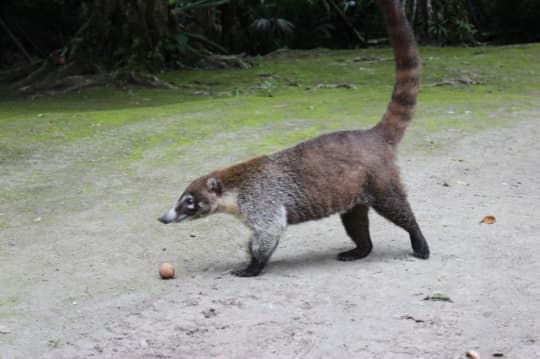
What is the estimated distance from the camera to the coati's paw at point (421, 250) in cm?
495

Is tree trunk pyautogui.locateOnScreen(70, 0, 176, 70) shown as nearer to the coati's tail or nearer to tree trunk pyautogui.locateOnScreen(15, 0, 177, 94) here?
tree trunk pyautogui.locateOnScreen(15, 0, 177, 94)

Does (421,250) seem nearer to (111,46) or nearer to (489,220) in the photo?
(489,220)

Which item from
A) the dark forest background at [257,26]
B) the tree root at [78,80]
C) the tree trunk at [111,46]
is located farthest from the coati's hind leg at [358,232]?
the dark forest background at [257,26]

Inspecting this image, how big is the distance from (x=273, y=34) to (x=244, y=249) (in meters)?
17.0

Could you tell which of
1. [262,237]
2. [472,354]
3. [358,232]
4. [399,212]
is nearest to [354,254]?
[358,232]

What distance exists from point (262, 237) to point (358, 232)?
0.73 metres

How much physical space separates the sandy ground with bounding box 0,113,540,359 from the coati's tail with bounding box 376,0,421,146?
0.84 m

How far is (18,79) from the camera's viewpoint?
1584cm

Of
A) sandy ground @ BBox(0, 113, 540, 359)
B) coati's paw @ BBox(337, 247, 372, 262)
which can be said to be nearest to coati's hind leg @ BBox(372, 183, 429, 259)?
sandy ground @ BBox(0, 113, 540, 359)

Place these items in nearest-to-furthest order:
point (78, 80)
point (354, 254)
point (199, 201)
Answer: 1. point (199, 201)
2. point (354, 254)
3. point (78, 80)

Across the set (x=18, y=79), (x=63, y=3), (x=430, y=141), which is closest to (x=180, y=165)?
(x=430, y=141)

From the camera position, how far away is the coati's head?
15.9 ft

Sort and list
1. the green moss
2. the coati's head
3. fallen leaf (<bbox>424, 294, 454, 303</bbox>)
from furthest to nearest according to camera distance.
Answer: the green moss
the coati's head
fallen leaf (<bbox>424, 294, 454, 303</bbox>)

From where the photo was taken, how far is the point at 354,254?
5.11 meters
